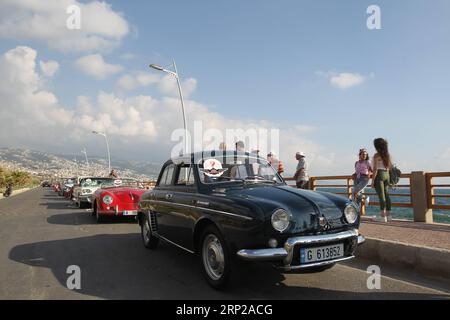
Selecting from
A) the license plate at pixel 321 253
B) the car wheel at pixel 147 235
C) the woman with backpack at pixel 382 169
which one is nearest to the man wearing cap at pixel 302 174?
the woman with backpack at pixel 382 169

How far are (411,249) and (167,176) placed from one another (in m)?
3.84

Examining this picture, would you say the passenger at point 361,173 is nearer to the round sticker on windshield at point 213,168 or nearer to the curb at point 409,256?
the curb at point 409,256

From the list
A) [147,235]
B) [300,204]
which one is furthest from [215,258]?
[147,235]

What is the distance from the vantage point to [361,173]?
9.48 meters

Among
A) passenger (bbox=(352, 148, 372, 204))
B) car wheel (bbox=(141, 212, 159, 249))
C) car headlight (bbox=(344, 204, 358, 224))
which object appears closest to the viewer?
car headlight (bbox=(344, 204, 358, 224))

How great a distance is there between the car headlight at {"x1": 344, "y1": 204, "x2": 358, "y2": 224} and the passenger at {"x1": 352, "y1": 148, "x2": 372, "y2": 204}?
508 cm

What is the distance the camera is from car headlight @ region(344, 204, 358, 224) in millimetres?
4512

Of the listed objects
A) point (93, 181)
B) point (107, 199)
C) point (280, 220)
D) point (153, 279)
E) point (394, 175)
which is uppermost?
point (394, 175)

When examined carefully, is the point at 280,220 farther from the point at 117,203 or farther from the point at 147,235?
the point at 117,203

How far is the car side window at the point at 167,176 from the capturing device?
20.2ft

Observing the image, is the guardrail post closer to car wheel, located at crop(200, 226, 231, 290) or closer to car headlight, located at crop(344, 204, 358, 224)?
car headlight, located at crop(344, 204, 358, 224)

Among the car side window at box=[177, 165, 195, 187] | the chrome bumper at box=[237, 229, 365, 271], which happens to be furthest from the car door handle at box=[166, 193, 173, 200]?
the chrome bumper at box=[237, 229, 365, 271]
